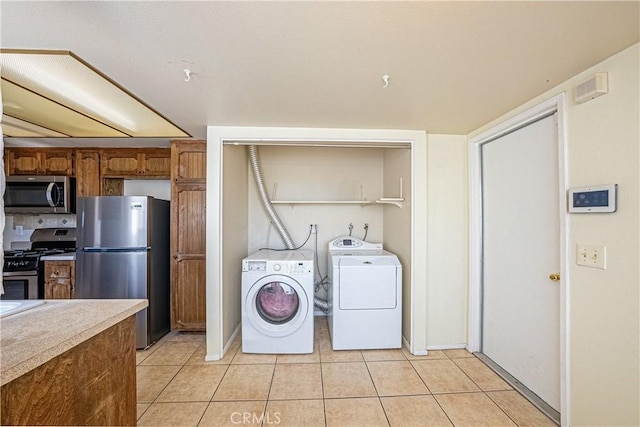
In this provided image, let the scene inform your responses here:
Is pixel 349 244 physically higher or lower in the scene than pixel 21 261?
higher

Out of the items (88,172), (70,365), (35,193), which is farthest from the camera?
(88,172)

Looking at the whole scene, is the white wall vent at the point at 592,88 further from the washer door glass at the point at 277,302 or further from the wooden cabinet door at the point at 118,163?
the wooden cabinet door at the point at 118,163

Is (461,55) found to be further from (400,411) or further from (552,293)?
(400,411)

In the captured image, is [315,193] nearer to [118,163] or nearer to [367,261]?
[367,261]

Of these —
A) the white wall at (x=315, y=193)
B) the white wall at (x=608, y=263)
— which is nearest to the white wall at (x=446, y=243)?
the white wall at (x=315, y=193)

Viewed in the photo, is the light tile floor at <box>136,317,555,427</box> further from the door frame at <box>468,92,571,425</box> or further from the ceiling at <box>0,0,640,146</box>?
the ceiling at <box>0,0,640,146</box>

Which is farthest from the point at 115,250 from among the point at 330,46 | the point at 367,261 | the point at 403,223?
the point at 403,223

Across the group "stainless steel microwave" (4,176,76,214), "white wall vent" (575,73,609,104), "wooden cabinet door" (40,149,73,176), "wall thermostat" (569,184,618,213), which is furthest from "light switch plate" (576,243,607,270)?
"wooden cabinet door" (40,149,73,176)

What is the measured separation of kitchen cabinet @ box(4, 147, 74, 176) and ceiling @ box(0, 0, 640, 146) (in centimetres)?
218

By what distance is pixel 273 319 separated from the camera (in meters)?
2.64

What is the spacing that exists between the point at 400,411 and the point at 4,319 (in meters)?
2.18

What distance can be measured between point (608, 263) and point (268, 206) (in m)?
2.85

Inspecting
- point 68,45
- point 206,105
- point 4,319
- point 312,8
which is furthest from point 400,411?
point 68,45

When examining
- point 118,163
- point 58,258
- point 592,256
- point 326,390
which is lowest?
point 326,390
